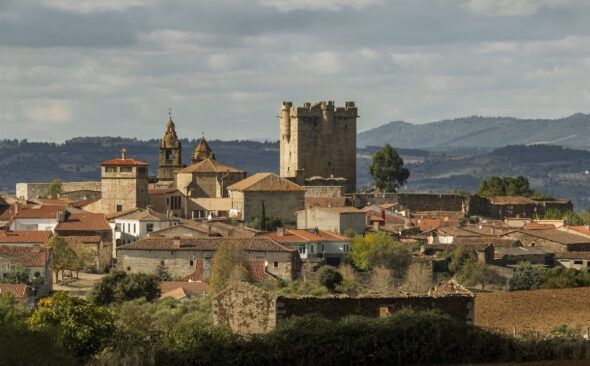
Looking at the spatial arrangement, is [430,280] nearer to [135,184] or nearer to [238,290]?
[135,184]

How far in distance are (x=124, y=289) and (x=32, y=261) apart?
7.94m

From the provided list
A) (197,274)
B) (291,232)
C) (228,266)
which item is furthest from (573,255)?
(228,266)

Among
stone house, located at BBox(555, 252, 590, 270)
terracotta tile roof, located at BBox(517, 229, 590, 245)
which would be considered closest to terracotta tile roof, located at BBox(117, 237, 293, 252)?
stone house, located at BBox(555, 252, 590, 270)

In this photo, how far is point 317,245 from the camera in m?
66.1

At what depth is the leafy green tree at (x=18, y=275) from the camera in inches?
2181

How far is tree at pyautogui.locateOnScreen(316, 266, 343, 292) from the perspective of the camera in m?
53.2

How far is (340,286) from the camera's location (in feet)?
170

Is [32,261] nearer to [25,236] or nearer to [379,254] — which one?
[25,236]

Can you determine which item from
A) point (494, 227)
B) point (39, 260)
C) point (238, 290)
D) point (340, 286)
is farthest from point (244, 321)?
point (494, 227)

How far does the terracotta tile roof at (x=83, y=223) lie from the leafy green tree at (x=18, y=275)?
40.1 ft

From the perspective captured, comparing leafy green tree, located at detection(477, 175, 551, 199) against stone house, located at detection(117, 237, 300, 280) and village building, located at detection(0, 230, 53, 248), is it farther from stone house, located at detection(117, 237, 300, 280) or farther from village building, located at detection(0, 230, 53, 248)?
stone house, located at detection(117, 237, 300, 280)

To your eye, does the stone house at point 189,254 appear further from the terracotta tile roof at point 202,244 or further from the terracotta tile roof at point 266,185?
the terracotta tile roof at point 266,185

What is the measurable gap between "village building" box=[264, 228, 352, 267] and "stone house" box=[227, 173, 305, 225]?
291 inches

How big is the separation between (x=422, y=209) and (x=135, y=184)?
22.6 metres
